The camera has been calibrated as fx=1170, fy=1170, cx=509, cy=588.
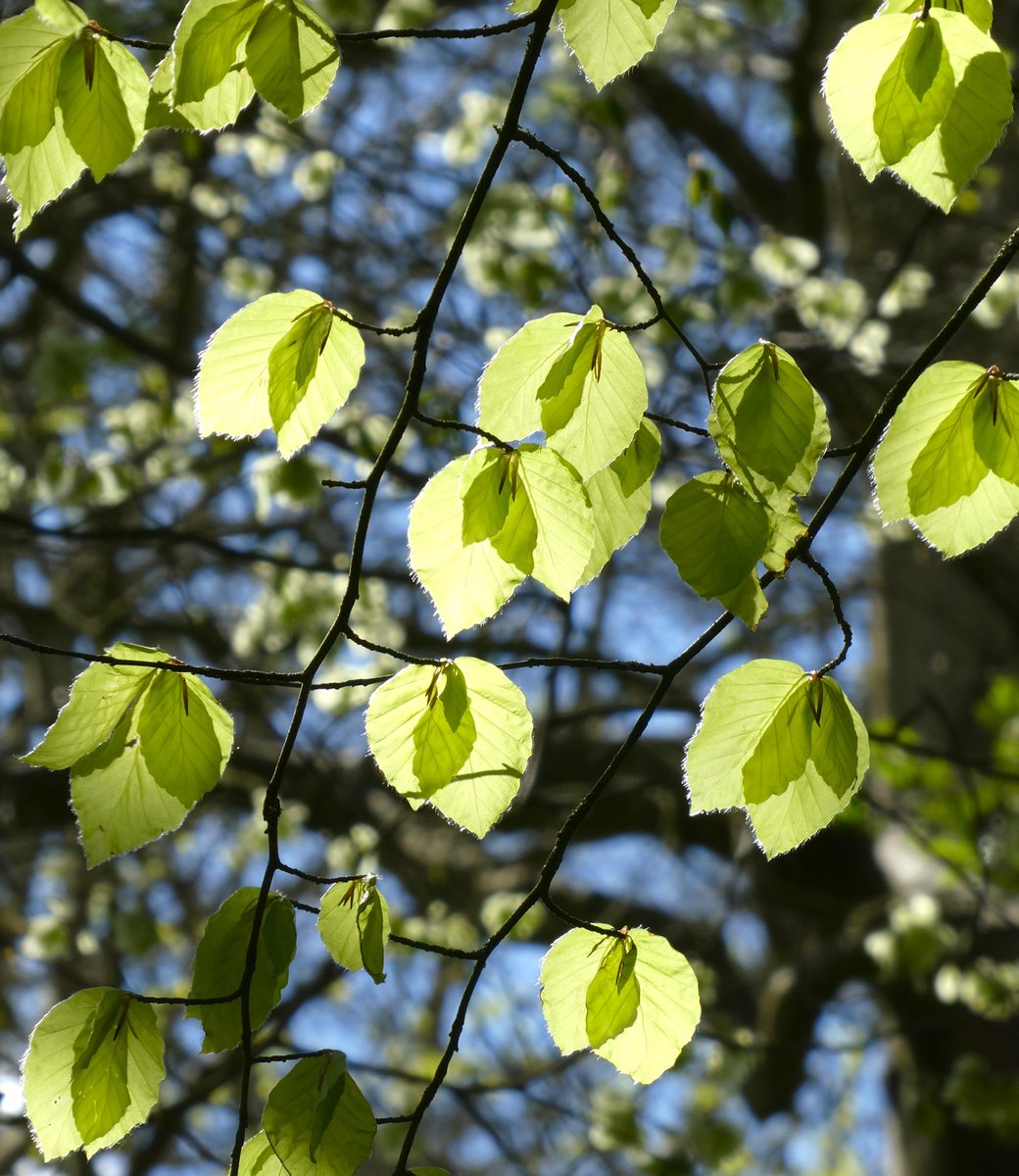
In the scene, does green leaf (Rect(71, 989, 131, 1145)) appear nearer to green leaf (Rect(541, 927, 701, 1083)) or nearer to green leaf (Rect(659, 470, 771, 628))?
green leaf (Rect(541, 927, 701, 1083))

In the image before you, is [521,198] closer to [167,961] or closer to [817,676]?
[817,676]

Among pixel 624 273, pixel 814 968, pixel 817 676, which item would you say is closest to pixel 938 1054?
pixel 814 968

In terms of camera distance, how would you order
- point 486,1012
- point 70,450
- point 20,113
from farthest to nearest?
point 486,1012
point 70,450
point 20,113

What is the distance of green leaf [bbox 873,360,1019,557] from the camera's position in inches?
26.2

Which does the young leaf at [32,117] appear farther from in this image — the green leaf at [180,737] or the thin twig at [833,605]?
the thin twig at [833,605]

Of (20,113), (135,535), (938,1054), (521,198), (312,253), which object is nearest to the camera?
(20,113)

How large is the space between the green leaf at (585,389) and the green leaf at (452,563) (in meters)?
0.05

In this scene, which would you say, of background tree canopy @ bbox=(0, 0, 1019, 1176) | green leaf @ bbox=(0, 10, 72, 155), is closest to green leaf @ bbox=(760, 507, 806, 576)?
background tree canopy @ bbox=(0, 0, 1019, 1176)

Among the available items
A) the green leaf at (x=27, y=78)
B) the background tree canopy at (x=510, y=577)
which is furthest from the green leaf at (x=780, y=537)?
the green leaf at (x=27, y=78)

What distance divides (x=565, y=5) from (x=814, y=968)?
3439mm

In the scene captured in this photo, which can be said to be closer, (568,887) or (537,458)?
(537,458)

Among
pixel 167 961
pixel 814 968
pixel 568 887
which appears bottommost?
pixel 167 961

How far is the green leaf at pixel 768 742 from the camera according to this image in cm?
67

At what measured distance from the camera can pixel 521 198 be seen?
328cm
